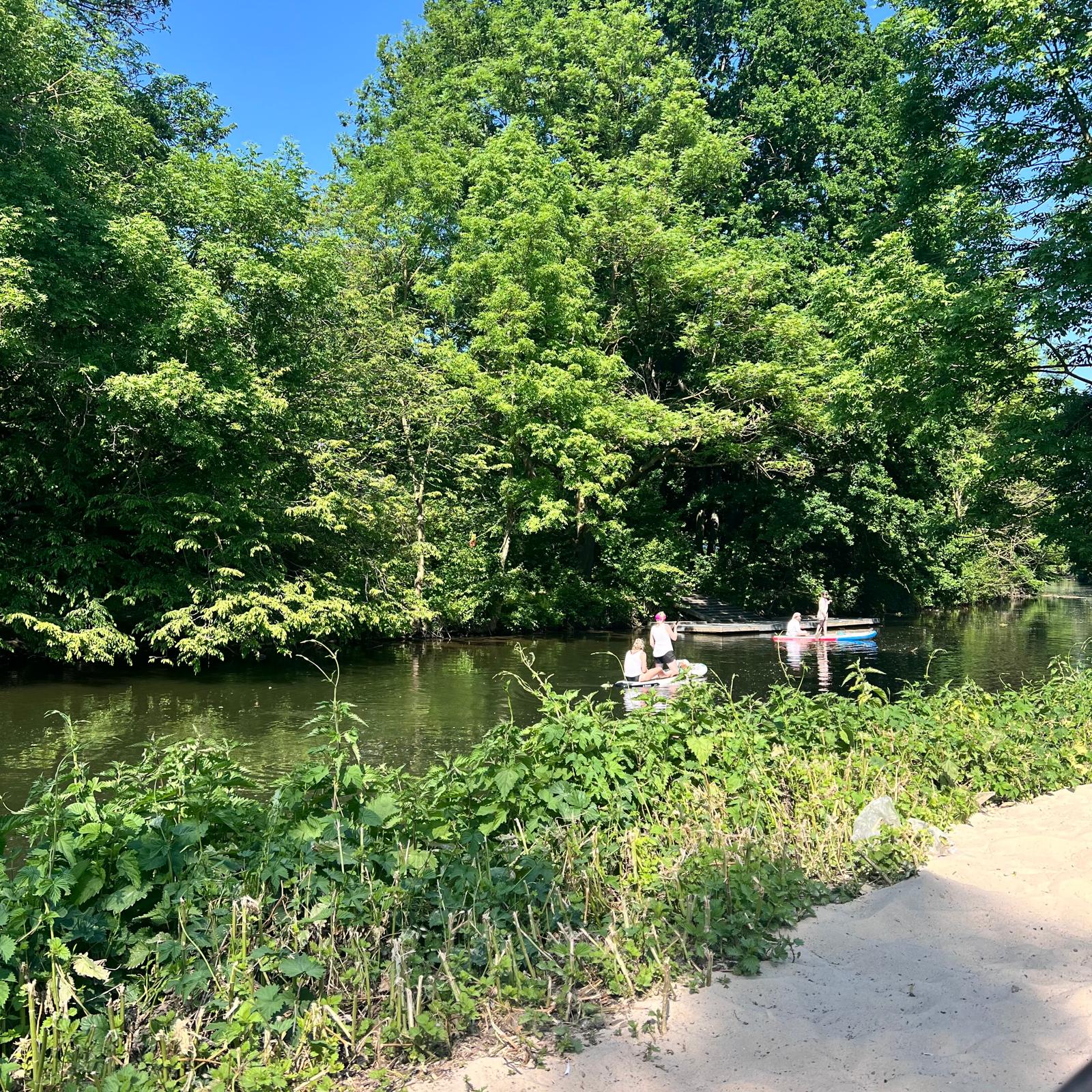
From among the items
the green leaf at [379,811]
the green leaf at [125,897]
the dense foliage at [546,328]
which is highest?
the dense foliage at [546,328]

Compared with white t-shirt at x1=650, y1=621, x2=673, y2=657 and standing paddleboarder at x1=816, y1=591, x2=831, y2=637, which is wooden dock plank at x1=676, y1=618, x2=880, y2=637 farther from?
white t-shirt at x1=650, y1=621, x2=673, y2=657

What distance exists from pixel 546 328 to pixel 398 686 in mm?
12527

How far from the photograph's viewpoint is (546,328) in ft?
80.9

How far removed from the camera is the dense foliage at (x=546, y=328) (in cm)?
1430

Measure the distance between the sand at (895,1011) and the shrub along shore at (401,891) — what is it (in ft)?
0.57

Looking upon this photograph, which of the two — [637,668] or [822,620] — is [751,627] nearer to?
[822,620]

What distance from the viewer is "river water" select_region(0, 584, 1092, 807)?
1160cm

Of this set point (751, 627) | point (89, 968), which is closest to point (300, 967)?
point (89, 968)

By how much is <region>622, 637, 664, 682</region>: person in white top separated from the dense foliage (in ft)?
21.8

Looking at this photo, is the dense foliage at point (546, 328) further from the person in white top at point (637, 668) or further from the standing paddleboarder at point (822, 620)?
the person in white top at point (637, 668)

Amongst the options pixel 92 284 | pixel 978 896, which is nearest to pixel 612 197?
pixel 92 284

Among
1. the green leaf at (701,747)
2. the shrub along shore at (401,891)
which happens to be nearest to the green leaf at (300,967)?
the shrub along shore at (401,891)

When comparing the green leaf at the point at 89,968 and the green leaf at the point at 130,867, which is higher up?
the green leaf at the point at 130,867

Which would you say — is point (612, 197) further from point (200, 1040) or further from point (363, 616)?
point (200, 1040)
